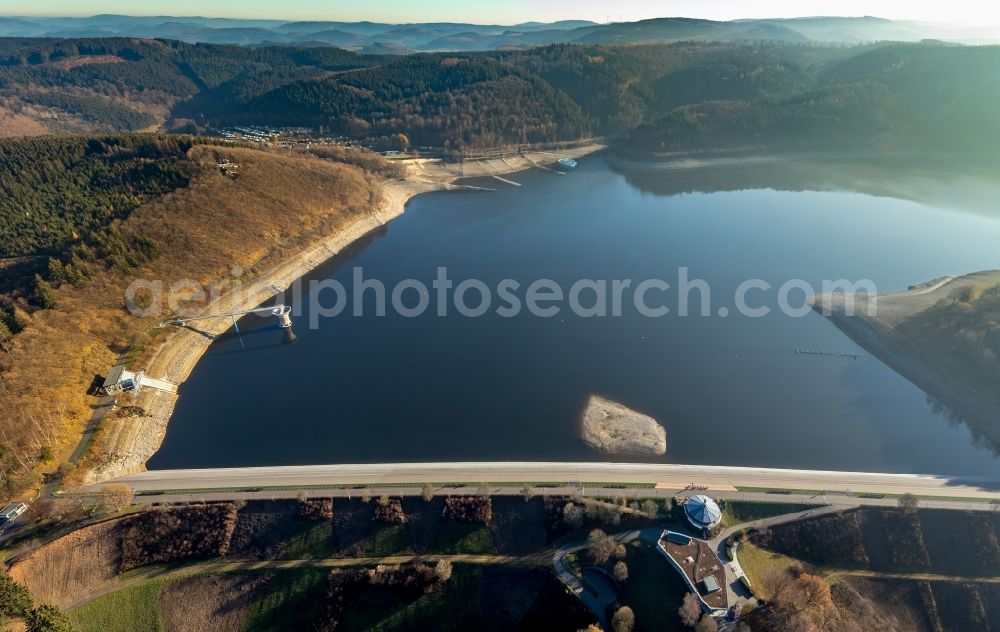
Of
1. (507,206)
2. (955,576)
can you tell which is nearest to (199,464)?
(955,576)

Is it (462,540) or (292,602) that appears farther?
(462,540)

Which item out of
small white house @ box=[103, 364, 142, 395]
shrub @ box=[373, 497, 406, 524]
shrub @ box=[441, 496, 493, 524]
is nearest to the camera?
shrub @ box=[441, 496, 493, 524]

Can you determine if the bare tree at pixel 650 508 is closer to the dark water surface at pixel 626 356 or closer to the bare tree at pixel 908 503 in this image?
the dark water surface at pixel 626 356

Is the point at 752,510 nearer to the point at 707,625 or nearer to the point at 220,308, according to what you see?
the point at 707,625

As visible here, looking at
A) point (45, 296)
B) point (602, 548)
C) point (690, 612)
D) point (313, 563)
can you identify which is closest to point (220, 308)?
point (45, 296)

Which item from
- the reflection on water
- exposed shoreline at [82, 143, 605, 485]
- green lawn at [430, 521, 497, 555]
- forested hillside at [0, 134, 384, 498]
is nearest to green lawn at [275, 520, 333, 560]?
green lawn at [430, 521, 497, 555]

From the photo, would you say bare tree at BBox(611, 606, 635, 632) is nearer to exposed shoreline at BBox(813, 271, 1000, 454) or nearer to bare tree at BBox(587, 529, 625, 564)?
bare tree at BBox(587, 529, 625, 564)

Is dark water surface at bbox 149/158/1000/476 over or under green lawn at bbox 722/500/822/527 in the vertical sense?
over
